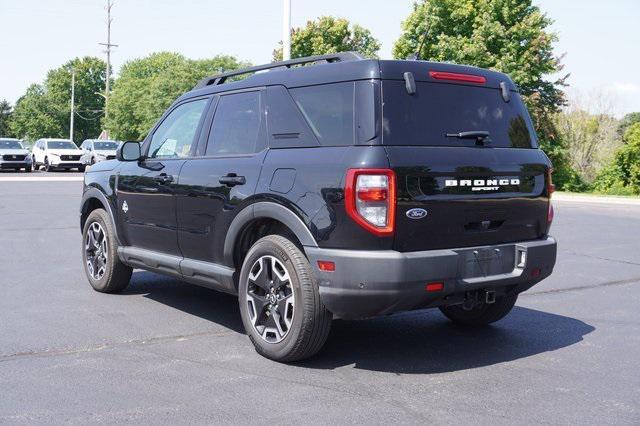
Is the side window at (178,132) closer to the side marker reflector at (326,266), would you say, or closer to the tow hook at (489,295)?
the side marker reflector at (326,266)

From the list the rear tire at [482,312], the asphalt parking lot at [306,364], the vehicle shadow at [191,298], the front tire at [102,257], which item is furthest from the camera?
the front tire at [102,257]

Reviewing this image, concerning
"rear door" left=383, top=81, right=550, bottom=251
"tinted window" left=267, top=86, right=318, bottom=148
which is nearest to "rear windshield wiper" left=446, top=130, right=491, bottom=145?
"rear door" left=383, top=81, right=550, bottom=251

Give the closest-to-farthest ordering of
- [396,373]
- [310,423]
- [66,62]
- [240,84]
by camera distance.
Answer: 1. [310,423]
2. [396,373]
3. [240,84]
4. [66,62]

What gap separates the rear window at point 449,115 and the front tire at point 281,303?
992mm

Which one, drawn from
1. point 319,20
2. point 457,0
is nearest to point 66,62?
point 319,20

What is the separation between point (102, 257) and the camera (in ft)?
22.9

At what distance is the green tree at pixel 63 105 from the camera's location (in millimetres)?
100938

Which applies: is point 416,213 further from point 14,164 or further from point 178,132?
point 14,164

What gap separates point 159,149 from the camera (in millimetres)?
6195

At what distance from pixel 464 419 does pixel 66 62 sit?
11572 cm

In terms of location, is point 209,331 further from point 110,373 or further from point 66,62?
point 66,62

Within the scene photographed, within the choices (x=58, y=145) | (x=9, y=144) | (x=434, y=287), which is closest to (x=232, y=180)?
(x=434, y=287)

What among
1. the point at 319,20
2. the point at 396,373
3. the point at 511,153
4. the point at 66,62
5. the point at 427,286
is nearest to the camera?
the point at 427,286

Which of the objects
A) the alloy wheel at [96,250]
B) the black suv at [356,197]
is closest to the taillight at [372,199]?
the black suv at [356,197]
